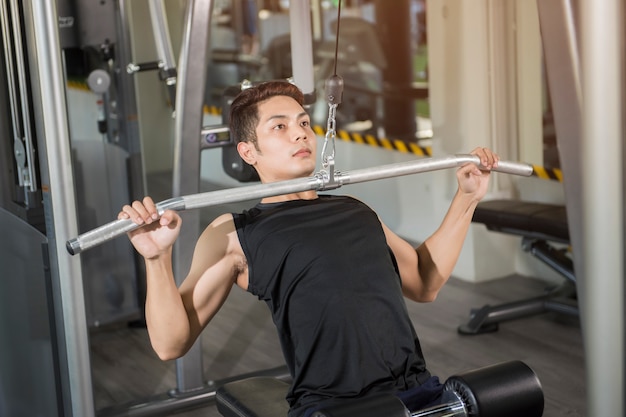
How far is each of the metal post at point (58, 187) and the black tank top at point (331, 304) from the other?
65 centimetres

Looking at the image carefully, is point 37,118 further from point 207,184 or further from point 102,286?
point 207,184

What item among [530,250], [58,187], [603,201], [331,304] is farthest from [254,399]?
[530,250]

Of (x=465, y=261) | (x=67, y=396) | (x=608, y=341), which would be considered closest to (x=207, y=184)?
(x=465, y=261)

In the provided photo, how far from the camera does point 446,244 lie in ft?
6.97

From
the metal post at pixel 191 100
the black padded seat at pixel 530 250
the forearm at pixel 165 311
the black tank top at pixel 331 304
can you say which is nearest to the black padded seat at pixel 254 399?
the black tank top at pixel 331 304

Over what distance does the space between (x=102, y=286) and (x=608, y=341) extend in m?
3.13

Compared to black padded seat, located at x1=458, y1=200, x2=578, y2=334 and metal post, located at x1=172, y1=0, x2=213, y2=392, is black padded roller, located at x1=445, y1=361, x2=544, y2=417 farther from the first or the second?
black padded seat, located at x1=458, y1=200, x2=578, y2=334

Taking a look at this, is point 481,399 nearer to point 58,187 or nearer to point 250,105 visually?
point 250,105

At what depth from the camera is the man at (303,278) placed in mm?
1842

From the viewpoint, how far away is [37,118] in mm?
2352

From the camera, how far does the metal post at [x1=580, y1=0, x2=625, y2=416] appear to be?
88 cm

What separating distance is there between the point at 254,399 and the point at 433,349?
5.22 ft

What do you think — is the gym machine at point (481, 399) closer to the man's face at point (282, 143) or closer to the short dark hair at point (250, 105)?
the man's face at point (282, 143)

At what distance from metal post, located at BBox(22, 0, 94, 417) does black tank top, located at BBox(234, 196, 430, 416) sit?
0.65 meters
